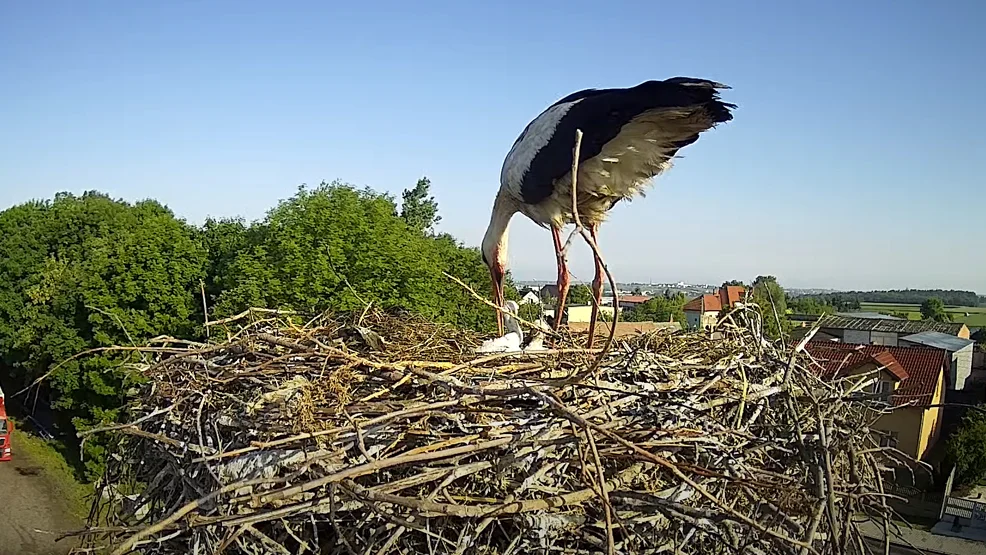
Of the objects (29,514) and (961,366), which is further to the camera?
(961,366)

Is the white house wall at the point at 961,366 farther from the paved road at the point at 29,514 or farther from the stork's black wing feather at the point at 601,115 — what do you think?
the paved road at the point at 29,514

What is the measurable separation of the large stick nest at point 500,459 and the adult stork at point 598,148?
2.51 feet

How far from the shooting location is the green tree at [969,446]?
1436cm

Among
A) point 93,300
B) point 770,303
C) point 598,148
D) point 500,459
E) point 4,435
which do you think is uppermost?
point 598,148

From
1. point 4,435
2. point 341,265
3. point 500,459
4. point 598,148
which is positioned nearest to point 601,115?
point 598,148

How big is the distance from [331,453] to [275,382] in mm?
735

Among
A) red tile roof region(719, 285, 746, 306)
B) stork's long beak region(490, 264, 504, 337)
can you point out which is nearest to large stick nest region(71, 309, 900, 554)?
stork's long beak region(490, 264, 504, 337)

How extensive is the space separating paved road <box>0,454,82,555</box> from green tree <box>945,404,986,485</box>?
614 inches

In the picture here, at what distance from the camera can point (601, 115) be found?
10.8 ft

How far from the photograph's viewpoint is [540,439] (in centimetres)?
196

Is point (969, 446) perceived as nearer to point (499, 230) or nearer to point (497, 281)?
point (497, 281)

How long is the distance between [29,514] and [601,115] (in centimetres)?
1281

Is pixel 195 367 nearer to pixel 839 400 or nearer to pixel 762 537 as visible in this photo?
pixel 762 537

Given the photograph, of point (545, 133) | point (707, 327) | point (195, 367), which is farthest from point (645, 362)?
point (195, 367)
